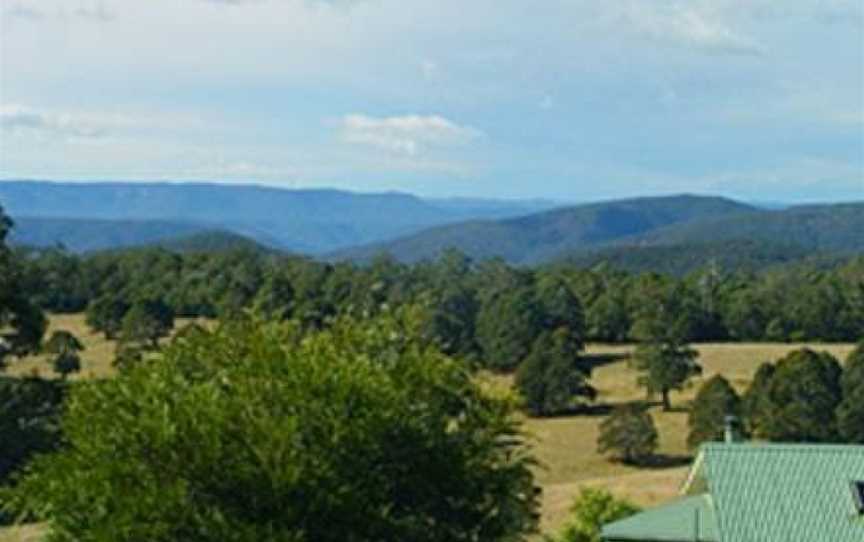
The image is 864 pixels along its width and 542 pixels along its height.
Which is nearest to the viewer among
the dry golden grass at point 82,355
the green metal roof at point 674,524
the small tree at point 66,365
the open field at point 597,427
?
the green metal roof at point 674,524

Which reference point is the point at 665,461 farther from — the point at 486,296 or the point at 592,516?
the point at 486,296

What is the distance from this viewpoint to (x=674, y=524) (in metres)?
40.4

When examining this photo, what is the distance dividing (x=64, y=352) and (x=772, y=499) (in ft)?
269

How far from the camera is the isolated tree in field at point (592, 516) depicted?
48.3 meters

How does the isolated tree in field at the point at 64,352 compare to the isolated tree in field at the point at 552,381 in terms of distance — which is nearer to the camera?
the isolated tree in field at the point at 552,381

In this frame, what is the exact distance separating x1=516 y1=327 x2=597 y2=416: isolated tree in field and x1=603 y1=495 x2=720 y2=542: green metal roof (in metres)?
62.0

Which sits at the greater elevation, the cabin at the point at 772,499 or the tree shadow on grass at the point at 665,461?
the cabin at the point at 772,499

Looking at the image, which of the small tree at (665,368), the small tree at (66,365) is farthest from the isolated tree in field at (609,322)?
the small tree at (66,365)

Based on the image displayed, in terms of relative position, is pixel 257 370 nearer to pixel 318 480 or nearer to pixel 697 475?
pixel 318 480

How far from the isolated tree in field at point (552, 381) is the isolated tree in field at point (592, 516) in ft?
174

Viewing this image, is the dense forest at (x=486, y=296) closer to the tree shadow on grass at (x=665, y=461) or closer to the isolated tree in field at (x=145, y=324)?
the isolated tree in field at (x=145, y=324)

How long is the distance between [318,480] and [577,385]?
73535 millimetres

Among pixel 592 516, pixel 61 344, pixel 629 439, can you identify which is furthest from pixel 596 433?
pixel 592 516

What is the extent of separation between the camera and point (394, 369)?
127 ft
